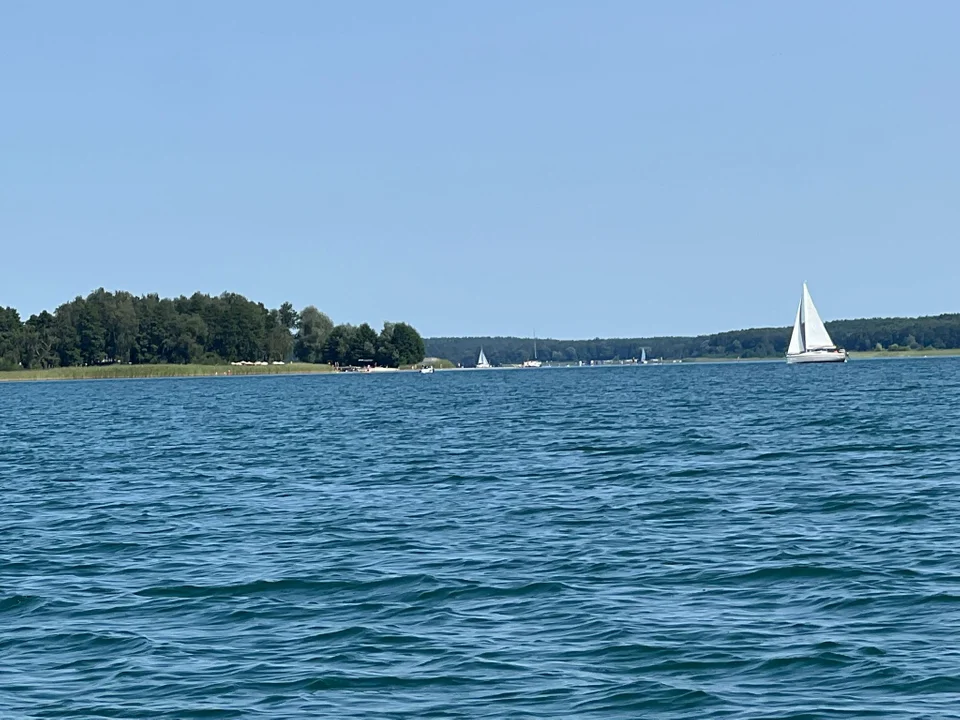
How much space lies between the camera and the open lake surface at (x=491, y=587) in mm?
13984

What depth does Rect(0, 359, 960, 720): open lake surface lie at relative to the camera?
14.0 metres

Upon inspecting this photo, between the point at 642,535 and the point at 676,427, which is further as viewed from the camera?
the point at 676,427

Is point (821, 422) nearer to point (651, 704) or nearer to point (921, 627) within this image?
point (921, 627)

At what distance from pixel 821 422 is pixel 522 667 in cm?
4621

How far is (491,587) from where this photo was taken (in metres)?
19.4

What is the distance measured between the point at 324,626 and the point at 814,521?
12076mm

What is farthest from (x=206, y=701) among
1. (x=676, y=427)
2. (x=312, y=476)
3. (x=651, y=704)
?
(x=676, y=427)

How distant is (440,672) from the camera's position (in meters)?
14.7

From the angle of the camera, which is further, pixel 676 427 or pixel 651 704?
pixel 676 427

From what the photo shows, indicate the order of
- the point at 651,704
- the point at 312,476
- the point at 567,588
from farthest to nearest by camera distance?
the point at 312,476 → the point at 567,588 → the point at 651,704

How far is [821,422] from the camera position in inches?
2308

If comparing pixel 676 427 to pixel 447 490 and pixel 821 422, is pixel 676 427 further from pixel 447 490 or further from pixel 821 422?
pixel 447 490

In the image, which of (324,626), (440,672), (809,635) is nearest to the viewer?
(440,672)

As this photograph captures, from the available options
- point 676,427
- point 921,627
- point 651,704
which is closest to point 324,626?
point 651,704
